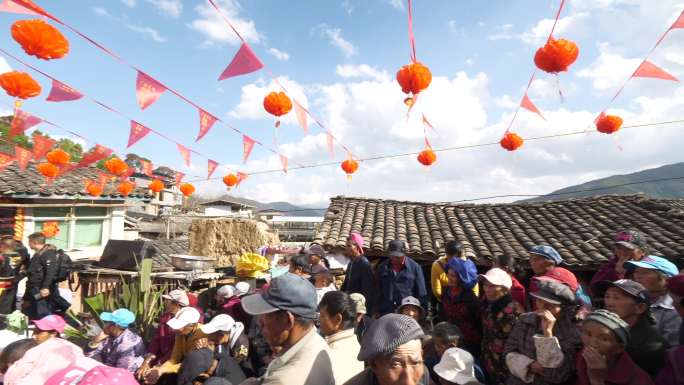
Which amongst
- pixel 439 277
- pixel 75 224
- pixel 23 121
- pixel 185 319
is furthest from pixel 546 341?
pixel 75 224

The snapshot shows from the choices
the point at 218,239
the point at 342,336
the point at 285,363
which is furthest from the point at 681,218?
the point at 218,239

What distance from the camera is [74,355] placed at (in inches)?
103

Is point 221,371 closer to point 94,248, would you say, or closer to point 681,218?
point 681,218

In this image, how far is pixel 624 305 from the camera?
2309mm

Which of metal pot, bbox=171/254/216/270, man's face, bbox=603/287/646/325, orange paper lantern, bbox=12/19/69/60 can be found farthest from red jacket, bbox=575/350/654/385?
metal pot, bbox=171/254/216/270

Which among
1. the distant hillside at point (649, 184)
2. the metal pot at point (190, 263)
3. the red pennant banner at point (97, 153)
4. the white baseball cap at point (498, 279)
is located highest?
the distant hillside at point (649, 184)

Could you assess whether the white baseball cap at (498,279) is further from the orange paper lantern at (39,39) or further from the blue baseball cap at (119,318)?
the orange paper lantern at (39,39)

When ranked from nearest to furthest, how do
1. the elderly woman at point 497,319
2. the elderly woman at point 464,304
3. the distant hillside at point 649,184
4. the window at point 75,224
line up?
the elderly woman at point 497,319
the elderly woman at point 464,304
the window at point 75,224
the distant hillside at point 649,184

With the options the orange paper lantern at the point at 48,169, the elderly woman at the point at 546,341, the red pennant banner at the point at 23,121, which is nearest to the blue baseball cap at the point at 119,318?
the elderly woman at the point at 546,341

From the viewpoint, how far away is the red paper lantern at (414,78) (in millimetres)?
4516

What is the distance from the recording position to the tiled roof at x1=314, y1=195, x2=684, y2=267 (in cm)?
726

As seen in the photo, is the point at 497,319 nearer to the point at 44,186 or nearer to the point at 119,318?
the point at 119,318

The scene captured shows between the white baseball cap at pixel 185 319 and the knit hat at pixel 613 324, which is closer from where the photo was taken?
the knit hat at pixel 613 324

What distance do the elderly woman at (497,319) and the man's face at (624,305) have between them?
27.7 inches
